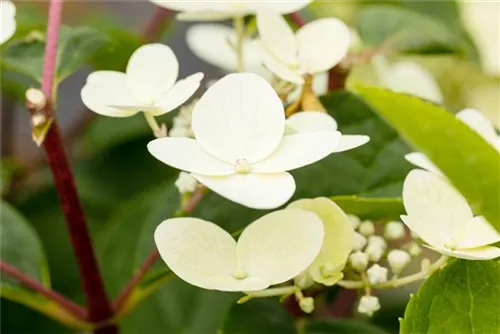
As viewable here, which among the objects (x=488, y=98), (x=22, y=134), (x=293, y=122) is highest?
(x=293, y=122)

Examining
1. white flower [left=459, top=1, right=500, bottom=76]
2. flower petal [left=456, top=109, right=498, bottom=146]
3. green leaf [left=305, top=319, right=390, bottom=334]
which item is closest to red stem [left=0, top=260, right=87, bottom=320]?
green leaf [left=305, top=319, right=390, bottom=334]

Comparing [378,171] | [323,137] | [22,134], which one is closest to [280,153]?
[323,137]

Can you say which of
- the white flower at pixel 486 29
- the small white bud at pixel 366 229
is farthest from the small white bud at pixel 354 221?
the white flower at pixel 486 29

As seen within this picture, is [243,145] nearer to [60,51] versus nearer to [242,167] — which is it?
[242,167]

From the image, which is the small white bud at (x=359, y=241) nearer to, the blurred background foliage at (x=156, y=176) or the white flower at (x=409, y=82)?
the blurred background foliage at (x=156, y=176)

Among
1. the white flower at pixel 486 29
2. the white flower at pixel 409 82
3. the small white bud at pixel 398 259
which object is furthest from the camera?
the white flower at pixel 486 29

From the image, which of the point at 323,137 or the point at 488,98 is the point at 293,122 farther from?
the point at 488,98

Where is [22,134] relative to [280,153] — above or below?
below

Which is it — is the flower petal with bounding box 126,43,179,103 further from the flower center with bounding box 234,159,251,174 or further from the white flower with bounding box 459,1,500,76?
the white flower with bounding box 459,1,500,76
